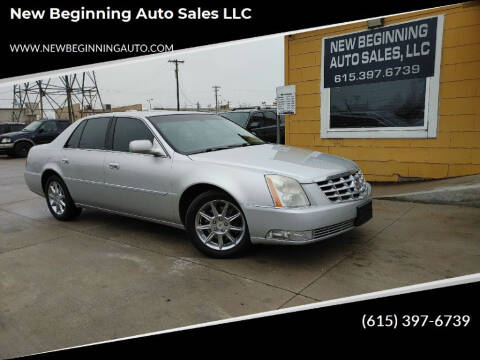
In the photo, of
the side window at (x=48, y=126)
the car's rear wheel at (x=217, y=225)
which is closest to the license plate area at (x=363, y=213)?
the car's rear wheel at (x=217, y=225)

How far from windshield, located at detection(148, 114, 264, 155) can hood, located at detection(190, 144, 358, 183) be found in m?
0.21

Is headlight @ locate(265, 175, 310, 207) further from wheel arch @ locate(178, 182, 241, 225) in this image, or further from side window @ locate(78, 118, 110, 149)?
side window @ locate(78, 118, 110, 149)

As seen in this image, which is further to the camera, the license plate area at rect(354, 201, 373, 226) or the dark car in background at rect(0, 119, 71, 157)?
the dark car in background at rect(0, 119, 71, 157)

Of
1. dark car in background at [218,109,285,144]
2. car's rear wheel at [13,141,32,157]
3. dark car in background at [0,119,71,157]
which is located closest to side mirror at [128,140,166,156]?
dark car in background at [218,109,285,144]

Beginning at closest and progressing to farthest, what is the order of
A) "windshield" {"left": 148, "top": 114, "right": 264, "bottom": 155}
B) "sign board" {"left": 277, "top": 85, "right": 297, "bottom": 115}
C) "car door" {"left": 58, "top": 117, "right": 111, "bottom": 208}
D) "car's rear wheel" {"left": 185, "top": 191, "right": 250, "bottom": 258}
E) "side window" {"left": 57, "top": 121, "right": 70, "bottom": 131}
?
"car's rear wheel" {"left": 185, "top": 191, "right": 250, "bottom": 258}, "windshield" {"left": 148, "top": 114, "right": 264, "bottom": 155}, "car door" {"left": 58, "top": 117, "right": 111, "bottom": 208}, "sign board" {"left": 277, "top": 85, "right": 297, "bottom": 115}, "side window" {"left": 57, "top": 121, "right": 70, "bottom": 131}

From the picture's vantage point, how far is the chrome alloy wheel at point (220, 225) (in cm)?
385

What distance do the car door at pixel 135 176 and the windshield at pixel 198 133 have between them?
0.18 m

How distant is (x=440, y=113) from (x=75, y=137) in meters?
5.49

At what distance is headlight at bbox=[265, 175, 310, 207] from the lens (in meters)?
3.51

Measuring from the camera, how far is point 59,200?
566 cm

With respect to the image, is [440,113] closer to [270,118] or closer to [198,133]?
[198,133]

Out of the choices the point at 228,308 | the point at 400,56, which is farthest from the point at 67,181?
the point at 400,56

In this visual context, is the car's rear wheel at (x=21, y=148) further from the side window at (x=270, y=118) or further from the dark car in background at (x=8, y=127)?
the side window at (x=270, y=118)

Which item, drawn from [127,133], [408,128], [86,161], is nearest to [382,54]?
[408,128]
